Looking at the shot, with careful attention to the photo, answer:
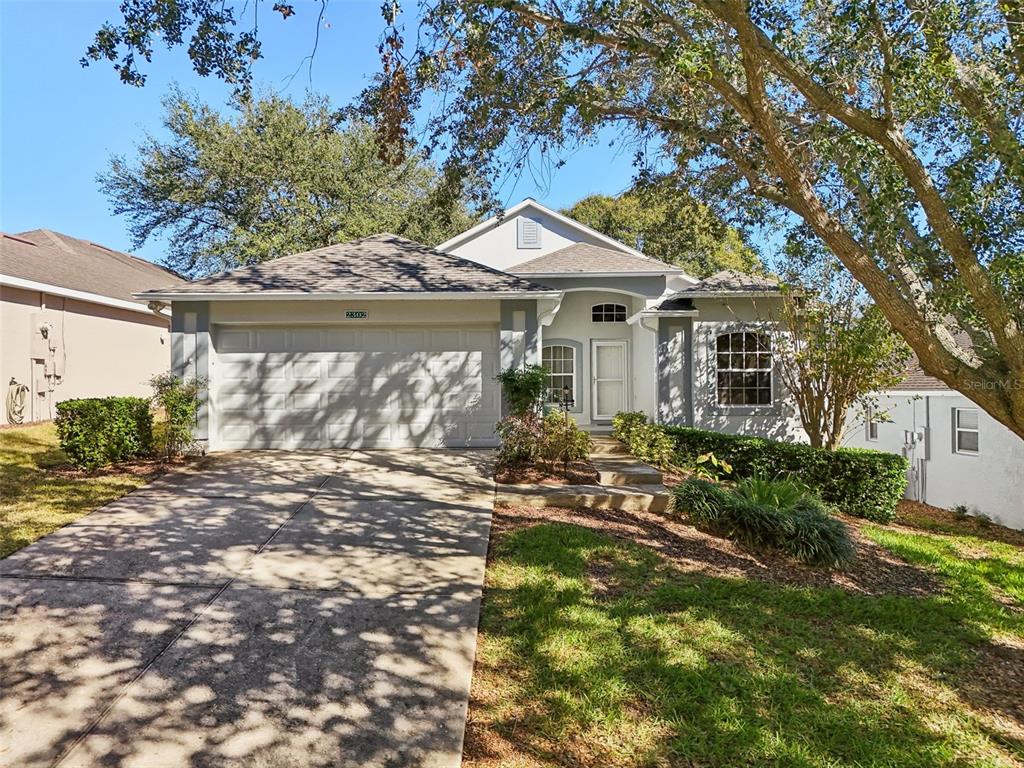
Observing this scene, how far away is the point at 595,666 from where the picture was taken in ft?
11.6

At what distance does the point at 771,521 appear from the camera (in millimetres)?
5984

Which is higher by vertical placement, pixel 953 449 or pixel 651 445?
pixel 651 445

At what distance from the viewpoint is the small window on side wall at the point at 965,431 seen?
13.4 m

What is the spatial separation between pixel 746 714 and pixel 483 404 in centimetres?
747

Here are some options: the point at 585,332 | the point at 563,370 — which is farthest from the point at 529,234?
the point at 563,370

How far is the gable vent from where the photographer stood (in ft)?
57.4

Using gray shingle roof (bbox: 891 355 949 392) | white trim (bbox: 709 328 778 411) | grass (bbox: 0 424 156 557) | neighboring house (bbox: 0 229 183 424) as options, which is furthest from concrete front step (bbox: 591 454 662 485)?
gray shingle roof (bbox: 891 355 949 392)

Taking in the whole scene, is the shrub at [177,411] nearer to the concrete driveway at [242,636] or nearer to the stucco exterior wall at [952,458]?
the concrete driveway at [242,636]

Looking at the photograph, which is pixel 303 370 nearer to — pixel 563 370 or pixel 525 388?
pixel 525 388

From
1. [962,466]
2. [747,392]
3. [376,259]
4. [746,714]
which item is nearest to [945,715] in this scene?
[746,714]

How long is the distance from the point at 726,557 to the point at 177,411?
836 cm

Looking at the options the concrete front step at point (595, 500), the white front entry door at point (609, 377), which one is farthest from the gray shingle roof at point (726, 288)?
the concrete front step at point (595, 500)

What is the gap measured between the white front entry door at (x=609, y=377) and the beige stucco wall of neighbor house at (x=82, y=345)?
1056cm

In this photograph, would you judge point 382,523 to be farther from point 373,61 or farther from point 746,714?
point 373,61
